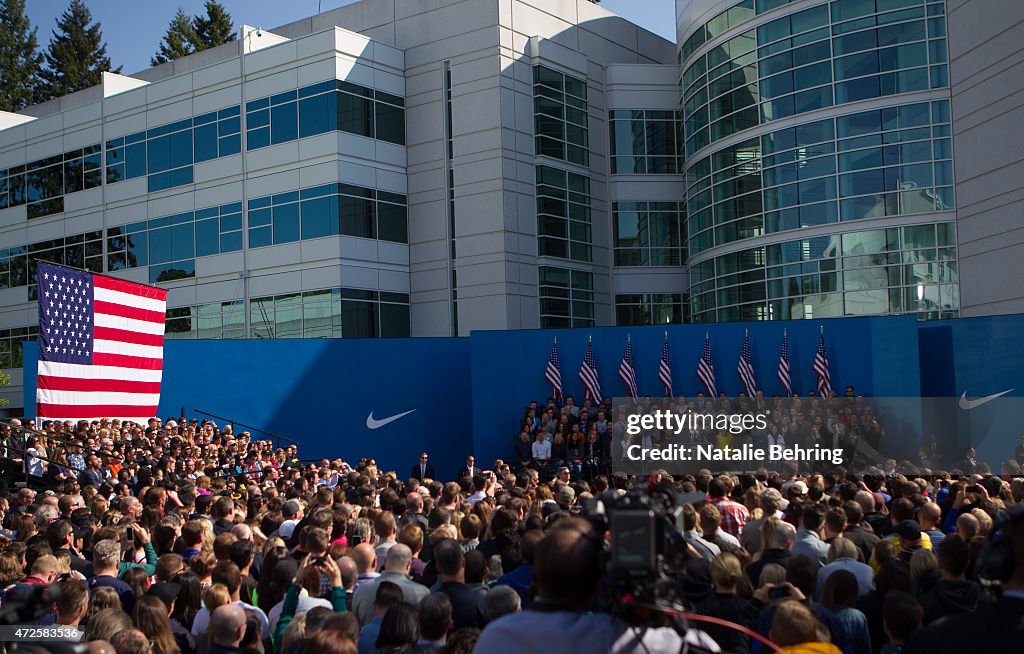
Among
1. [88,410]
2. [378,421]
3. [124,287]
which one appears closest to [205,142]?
[378,421]

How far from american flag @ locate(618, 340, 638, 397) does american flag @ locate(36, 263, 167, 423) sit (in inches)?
550

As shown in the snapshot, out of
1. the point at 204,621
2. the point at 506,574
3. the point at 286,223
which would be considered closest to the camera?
the point at 204,621

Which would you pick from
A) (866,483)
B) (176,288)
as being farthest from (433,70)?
(866,483)

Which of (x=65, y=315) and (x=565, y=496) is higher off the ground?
(x=65, y=315)

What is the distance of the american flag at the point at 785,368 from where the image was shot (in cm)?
2845

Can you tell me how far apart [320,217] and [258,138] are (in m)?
4.76

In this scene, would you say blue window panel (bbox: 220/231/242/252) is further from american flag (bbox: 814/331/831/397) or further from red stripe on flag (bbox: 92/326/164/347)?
american flag (bbox: 814/331/831/397)

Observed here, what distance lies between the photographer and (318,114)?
37031 mm

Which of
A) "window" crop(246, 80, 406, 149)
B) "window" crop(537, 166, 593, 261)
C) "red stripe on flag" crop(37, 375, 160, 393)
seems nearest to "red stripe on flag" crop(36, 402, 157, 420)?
"red stripe on flag" crop(37, 375, 160, 393)

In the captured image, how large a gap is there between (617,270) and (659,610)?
38725mm

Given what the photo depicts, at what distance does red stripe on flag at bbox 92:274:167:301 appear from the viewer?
63.8 feet

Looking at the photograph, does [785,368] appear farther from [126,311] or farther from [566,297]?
[126,311]

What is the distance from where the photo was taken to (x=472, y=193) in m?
38.1

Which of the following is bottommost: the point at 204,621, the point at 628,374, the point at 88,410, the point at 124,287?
the point at 204,621
